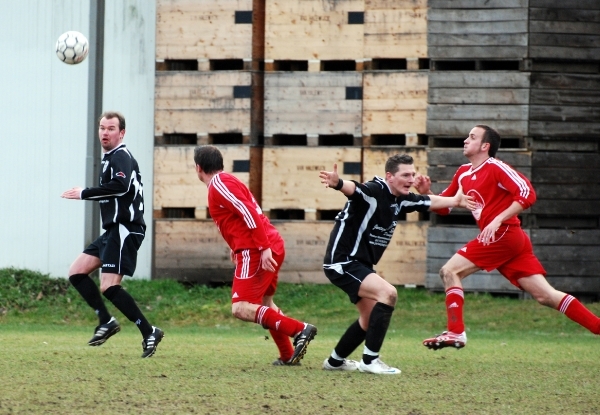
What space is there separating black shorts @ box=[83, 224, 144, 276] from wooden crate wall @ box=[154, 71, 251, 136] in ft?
23.8

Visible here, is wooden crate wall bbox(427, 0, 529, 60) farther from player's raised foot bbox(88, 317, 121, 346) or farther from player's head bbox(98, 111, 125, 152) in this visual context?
player's raised foot bbox(88, 317, 121, 346)

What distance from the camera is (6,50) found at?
18.2 m

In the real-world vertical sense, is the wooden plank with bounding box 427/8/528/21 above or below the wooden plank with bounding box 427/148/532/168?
above

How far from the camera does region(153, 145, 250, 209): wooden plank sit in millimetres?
17406

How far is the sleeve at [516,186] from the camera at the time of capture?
987 cm

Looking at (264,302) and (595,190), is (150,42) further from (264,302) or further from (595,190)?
(264,302)

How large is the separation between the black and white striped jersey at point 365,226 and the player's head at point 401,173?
10cm

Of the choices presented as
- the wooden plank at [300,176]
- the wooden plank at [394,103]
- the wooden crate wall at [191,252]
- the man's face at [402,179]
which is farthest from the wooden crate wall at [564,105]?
the man's face at [402,179]

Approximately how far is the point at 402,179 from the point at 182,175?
9038mm

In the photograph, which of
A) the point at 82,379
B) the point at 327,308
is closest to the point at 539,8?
the point at 327,308

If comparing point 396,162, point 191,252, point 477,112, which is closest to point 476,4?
point 477,112

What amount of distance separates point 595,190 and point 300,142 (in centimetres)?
472

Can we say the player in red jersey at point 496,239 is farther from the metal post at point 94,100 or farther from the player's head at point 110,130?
the metal post at point 94,100

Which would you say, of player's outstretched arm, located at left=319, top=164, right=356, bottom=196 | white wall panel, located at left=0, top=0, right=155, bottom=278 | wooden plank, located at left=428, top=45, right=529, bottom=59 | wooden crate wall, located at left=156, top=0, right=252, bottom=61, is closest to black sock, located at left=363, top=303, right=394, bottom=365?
player's outstretched arm, located at left=319, top=164, right=356, bottom=196
